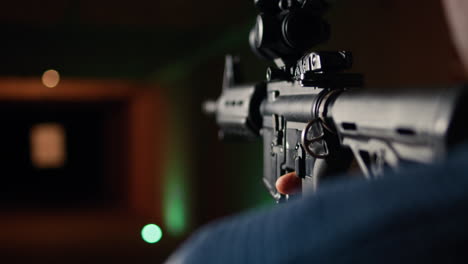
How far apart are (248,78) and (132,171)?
11.5ft

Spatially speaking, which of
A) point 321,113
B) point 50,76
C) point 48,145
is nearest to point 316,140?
point 321,113

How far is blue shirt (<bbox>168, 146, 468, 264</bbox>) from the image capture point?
0.23 metres

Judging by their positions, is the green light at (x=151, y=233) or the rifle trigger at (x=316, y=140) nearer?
the rifle trigger at (x=316, y=140)

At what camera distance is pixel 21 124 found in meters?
9.41

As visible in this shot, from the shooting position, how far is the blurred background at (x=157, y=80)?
225cm

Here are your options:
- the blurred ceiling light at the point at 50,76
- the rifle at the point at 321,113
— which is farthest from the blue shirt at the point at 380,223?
the blurred ceiling light at the point at 50,76

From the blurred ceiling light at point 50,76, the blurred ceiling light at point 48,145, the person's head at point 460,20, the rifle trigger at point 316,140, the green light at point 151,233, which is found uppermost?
the blurred ceiling light at point 50,76

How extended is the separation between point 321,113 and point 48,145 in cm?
980

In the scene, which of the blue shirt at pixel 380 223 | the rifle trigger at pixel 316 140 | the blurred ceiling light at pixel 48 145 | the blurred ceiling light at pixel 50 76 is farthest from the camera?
the blurred ceiling light at pixel 48 145

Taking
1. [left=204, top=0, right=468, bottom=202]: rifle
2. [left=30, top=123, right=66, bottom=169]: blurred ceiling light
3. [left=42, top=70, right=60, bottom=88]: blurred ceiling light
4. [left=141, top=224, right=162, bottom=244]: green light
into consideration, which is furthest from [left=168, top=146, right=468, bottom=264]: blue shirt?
[left=30, top=123, right=66, bottom=169]: blurred ceiling light

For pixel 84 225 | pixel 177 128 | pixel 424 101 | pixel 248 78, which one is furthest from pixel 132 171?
pixel 424 101

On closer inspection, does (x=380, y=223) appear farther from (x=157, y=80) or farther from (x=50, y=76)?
(x=157, y=80)

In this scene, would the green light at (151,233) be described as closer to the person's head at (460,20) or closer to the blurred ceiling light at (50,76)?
the blurred ceiling light at (50,76)

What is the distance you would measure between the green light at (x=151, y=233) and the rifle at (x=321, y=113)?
9.29 feet
